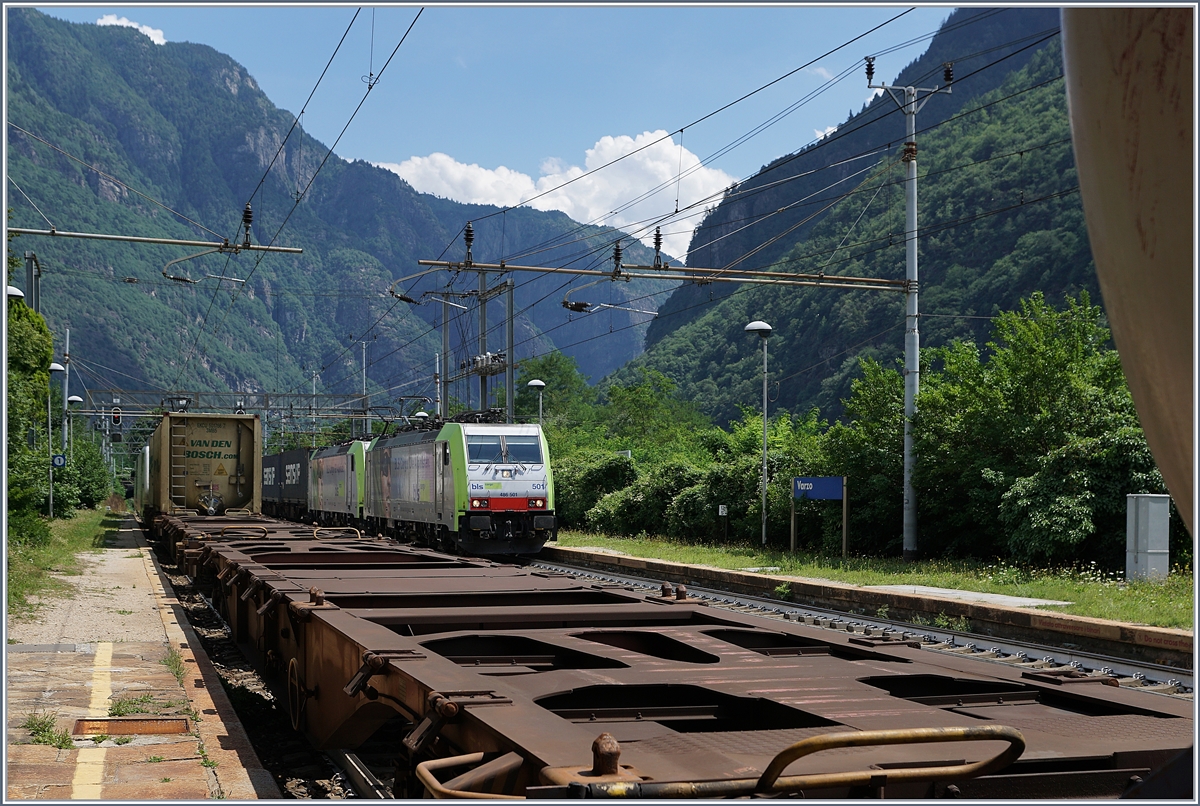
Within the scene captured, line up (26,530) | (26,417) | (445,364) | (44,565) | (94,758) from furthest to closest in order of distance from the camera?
(445,364) → (26,530) → (26,417) → (44,565) → (94,758)

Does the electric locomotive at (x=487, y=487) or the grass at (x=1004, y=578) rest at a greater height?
the electric locomotive at (x=487, y=487)

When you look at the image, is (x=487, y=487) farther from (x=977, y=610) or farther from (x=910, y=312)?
(x=977, y=610)

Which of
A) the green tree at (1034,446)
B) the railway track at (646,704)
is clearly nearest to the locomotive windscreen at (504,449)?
the green tree at (1034,446)

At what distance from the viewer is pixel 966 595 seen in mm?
15930

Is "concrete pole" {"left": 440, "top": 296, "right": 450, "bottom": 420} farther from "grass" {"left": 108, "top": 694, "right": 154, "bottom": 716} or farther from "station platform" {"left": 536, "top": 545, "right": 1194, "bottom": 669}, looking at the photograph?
"grass" {"left": 108, "top": 694, "right": 154, "bottom": 716}

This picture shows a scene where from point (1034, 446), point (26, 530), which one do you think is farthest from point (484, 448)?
point (1034, 446)

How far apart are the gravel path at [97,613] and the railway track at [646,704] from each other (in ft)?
16.5

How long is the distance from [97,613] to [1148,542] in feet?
46.3

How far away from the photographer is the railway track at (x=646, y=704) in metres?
2.72

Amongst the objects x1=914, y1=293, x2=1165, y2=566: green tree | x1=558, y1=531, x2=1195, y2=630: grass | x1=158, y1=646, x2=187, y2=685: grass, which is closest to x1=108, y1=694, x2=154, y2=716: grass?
x1=158, y1=646, x2=187, y2=685: grass

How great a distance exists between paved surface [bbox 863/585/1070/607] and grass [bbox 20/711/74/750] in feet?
37.0

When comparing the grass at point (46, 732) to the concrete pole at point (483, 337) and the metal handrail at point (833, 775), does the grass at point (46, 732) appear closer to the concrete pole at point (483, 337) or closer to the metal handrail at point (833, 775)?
the metal handrail at point (833, 775)

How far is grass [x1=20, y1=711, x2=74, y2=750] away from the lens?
6656 millimetres

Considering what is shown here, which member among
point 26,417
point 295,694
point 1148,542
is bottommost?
point 295,694
